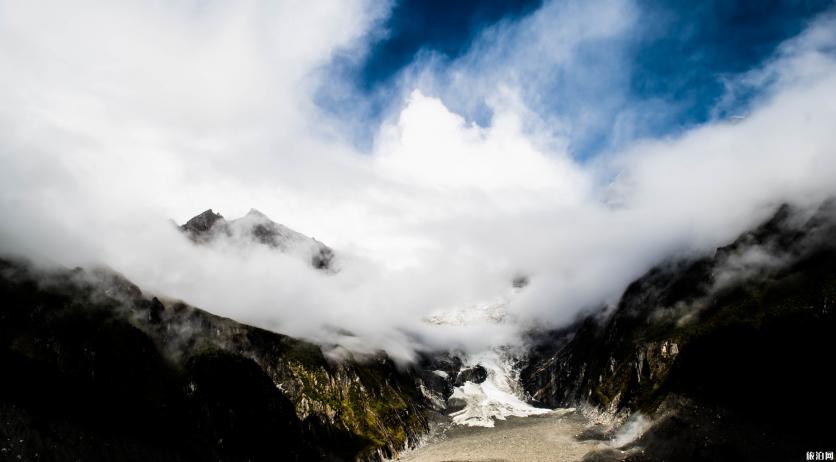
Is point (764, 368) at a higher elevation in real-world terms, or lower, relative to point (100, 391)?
higher

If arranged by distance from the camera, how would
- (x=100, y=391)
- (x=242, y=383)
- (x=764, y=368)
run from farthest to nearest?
1. (x=242, y=383)
2. (x=100, y=391)
3. (x=764, y=368)

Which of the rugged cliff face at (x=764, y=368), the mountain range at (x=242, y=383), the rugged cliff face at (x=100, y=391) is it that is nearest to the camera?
the rugged cliff face at (x=100, y=391)

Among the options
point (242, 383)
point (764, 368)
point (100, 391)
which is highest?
point (764, 368)

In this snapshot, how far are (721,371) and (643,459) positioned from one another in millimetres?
37601

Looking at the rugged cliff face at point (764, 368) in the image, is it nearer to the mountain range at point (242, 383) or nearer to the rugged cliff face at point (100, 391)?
the mountain range at point (242, 383)

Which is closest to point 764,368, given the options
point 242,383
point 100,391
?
point 242,383

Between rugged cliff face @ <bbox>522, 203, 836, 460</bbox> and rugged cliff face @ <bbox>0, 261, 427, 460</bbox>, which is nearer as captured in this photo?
rugged cliff face @ <bbox>0, 261, 427, 460</bbox>

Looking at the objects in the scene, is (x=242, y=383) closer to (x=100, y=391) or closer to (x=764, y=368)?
(x=100, y=391)

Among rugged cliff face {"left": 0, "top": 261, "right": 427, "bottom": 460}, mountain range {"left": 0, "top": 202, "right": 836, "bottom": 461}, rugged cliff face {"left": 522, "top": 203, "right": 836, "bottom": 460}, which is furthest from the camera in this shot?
rugged cliff face {"left": 522, "top": 203, "right": 836, "bottom": 460}

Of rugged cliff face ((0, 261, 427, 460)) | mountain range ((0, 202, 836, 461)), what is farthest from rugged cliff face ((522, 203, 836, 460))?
rugged cliff face ((0, 261, 427, 460))

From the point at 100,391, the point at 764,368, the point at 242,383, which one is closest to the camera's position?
the point at 764,368

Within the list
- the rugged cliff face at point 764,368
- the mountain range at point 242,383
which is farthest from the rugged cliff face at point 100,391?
the rugged cliff face at point 764,368

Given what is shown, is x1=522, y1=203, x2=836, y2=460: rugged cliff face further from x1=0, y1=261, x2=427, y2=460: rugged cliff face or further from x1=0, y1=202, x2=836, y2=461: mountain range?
x1=0, y1=261, x2=427, y2=460: rugged cliff face

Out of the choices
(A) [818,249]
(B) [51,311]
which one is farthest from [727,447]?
(B) [51,311]
